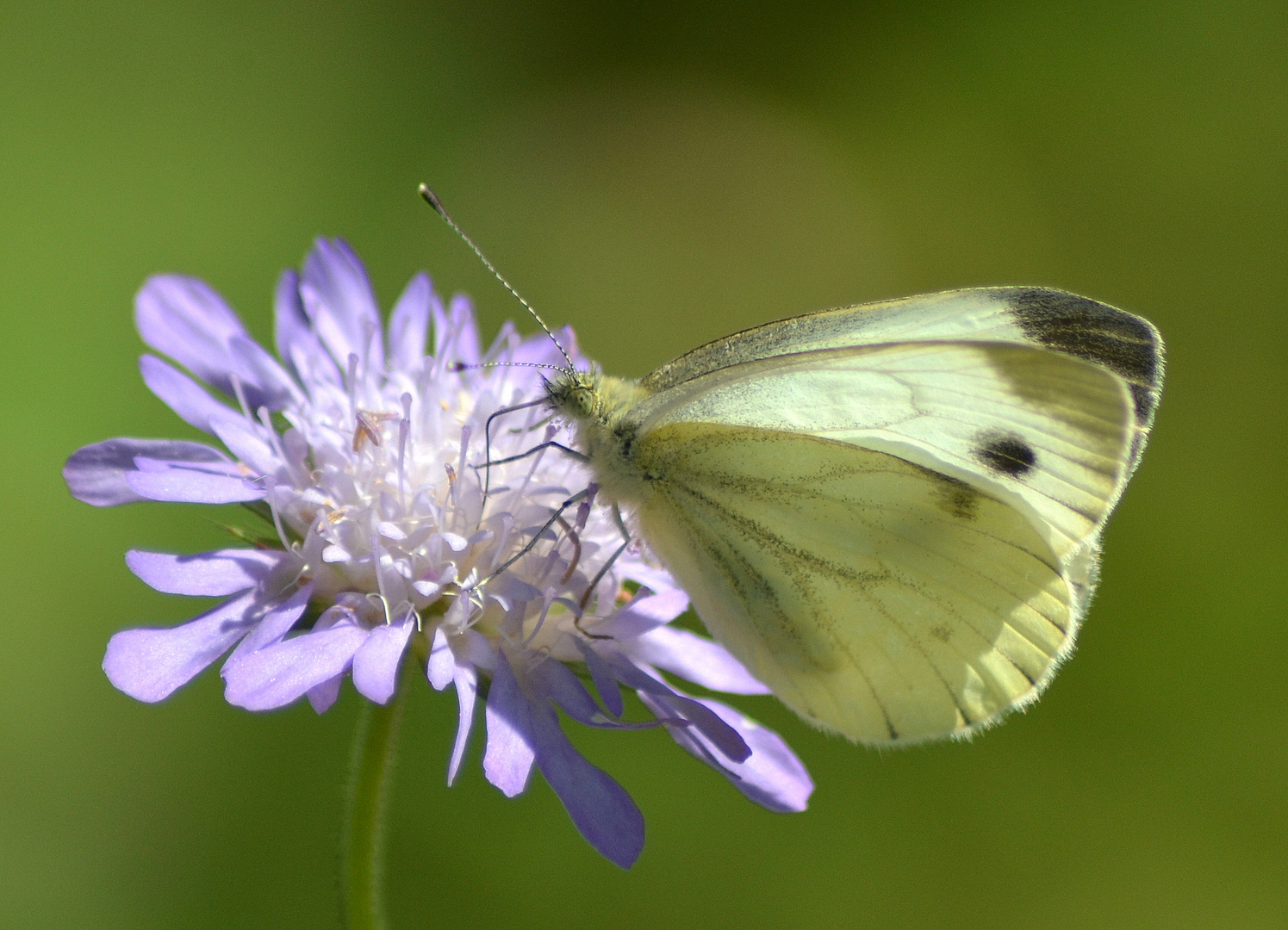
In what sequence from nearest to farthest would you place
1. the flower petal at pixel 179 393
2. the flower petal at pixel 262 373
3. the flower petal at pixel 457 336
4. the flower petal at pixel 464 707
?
the flower petal at pixel 464 707
the flower petal at pixel 179 393
the flower petal at pixel 262 373
the flower petal at pixel 457 336

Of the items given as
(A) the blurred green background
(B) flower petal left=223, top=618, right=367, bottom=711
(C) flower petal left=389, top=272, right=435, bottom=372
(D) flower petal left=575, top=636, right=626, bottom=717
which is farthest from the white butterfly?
(A) the blurred green background

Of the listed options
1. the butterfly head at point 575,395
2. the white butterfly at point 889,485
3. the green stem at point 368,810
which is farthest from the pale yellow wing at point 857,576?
the green stem at point 368,810

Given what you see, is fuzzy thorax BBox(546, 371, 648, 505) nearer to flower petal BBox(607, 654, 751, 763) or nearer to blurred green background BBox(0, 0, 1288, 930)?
flower petal BBox(607, 654, 751, 763)

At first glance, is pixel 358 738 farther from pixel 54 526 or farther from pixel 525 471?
pixel 54 526

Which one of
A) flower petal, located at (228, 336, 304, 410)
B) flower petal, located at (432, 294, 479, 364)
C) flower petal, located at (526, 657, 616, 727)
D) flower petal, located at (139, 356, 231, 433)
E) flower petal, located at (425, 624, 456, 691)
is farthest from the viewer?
flower petal, located at (432, 294, 479, 364)

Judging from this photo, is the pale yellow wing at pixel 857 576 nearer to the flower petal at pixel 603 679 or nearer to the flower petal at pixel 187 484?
the flower petal at pixel 603 679
